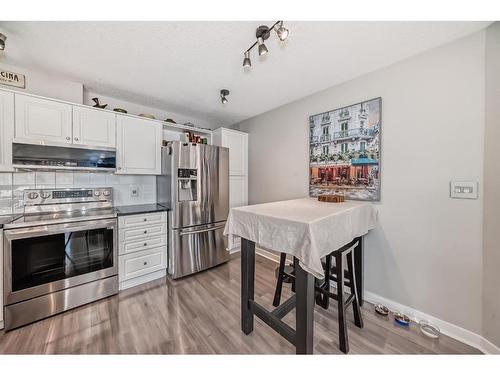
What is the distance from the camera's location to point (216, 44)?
1528mm

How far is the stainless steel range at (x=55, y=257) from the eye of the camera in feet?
5.07

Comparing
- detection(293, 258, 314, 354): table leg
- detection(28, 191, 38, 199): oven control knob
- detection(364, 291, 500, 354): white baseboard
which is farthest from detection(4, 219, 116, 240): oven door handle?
detection(364, 291, 500, 354): white baseboard

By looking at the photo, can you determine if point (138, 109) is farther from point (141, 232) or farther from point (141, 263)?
point (141, 263)

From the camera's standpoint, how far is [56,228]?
1.70 m

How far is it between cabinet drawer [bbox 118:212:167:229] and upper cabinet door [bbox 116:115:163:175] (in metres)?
0.60

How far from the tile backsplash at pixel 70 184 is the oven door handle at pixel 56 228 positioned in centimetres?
67

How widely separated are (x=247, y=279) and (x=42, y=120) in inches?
99.8

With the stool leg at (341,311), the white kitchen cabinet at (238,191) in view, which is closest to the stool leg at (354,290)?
the stool leg at (341,311)

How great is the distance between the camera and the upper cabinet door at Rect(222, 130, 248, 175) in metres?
3.09

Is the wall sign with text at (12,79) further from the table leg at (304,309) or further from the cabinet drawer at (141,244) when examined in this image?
the table leg at (304,309)

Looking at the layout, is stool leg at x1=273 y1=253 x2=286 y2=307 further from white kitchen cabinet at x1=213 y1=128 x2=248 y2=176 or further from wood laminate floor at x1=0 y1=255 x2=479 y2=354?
white kitchen cabinet at x1=213 y1=128 x2=248 y2=176

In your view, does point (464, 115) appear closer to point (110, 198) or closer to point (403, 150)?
point (403, 150)

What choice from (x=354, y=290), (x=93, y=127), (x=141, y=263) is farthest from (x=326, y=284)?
(x=93, y=127)

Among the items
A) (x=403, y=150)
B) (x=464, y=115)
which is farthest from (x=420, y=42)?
(x=403, y=150)
